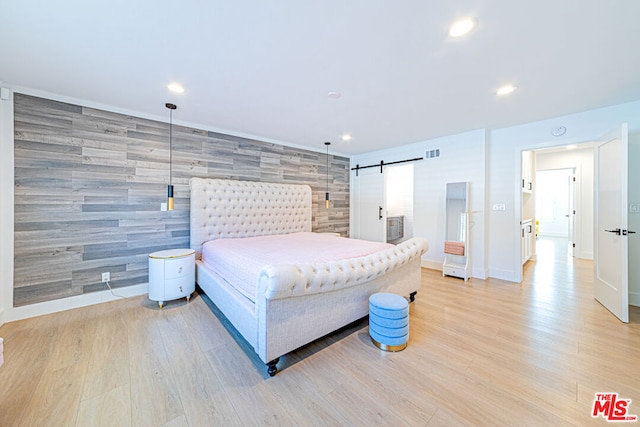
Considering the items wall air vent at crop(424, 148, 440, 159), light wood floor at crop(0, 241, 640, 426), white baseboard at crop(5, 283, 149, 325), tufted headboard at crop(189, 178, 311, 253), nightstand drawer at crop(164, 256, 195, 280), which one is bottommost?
light wood floor at crop(0, 241, 640, 426)

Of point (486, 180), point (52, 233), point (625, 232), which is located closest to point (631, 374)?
point (625, 232)

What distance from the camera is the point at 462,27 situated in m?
1.71

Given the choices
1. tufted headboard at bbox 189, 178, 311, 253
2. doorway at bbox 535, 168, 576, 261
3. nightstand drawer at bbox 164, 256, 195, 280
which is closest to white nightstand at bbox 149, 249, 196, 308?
nightstand drawer at bbox 164, 256, 195, 280

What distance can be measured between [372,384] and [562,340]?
1.97m

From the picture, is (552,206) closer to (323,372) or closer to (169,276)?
(323,372)

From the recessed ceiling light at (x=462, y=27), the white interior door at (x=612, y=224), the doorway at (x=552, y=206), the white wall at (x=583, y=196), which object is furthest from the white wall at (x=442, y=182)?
the doorway at (x=552, y=206)

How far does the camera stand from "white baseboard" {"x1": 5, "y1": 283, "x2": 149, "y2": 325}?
262cm

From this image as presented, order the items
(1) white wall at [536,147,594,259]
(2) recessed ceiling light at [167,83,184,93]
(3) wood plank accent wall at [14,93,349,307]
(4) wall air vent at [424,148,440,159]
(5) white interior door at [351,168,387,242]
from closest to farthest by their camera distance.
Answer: (2) recessed ceiling light at [167,83,184,93]
(3) wood plank accent wall at [14,93,349,307]
(4) wall air vent at [424,148,440,159]
(1) white wall at [536,147,594,259]
(5) white interior door at [351,168,387,242]

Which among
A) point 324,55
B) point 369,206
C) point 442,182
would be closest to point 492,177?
point 442,182

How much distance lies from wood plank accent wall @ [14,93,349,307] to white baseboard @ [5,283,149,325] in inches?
2.6

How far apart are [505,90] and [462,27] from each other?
4.69ft

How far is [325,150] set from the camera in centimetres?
550

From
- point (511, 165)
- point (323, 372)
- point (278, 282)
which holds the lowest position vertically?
point (323, 372)
